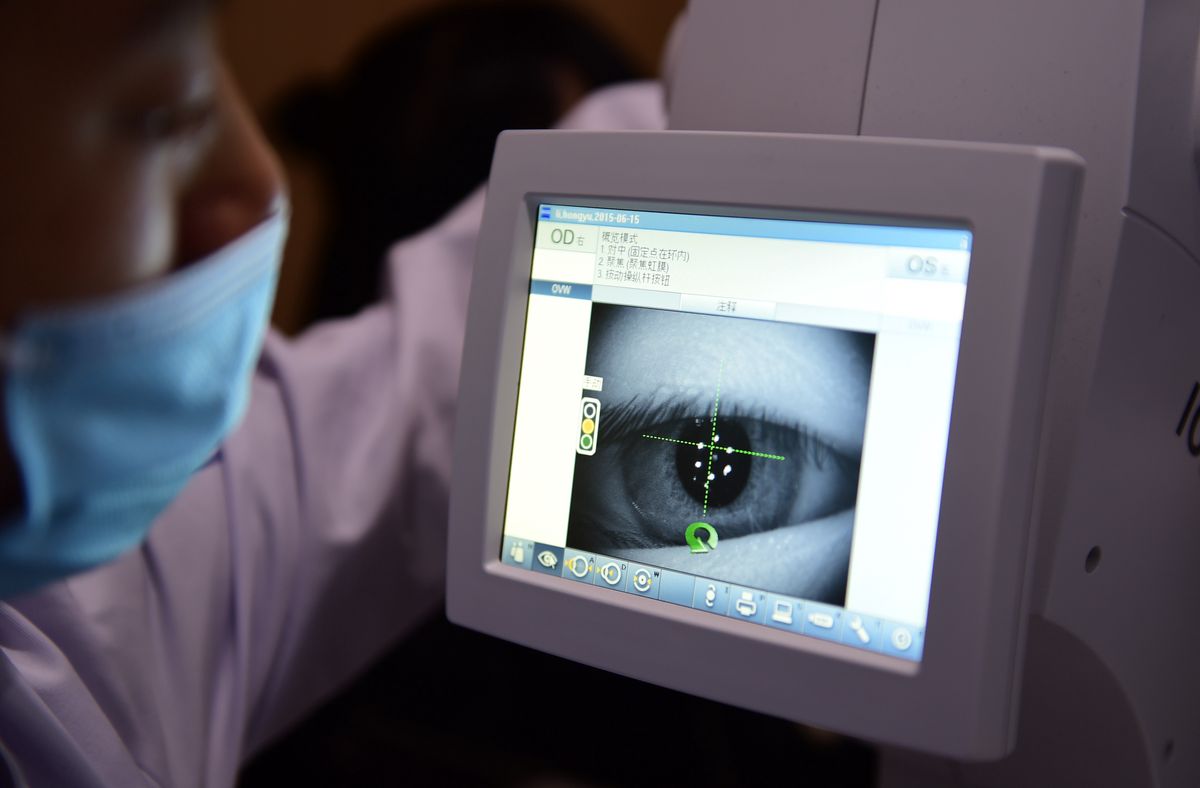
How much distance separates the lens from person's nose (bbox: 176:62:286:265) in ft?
1.44

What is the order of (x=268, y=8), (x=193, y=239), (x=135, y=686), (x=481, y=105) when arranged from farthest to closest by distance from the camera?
(x=268, y=8), (x=481, y=105), (x=135, y=686), (x=193, y=239)

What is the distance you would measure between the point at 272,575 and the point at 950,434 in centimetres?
53

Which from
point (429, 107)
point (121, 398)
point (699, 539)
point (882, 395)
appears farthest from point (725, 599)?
point (429, 107)

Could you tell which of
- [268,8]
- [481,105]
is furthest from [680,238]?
[268,8]

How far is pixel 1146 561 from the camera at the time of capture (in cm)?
58

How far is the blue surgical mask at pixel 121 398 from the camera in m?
0.37

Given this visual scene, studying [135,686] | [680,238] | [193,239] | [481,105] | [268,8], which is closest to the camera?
[193,239]

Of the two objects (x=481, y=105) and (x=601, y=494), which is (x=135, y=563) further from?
(x=481, y=105)

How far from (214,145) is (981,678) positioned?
0.43 m

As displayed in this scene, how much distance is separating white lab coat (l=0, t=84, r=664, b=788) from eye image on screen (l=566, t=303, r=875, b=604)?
304mm

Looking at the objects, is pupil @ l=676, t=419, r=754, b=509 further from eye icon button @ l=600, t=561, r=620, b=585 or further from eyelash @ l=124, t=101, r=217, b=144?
eyelash @ l=124, t=101, r=217, b=144

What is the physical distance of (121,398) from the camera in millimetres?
405

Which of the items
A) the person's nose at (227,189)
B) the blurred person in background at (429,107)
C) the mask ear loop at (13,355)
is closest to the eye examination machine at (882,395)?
the person's nose at (227,189)

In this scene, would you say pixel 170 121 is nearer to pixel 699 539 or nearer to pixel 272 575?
pixel 699 539
